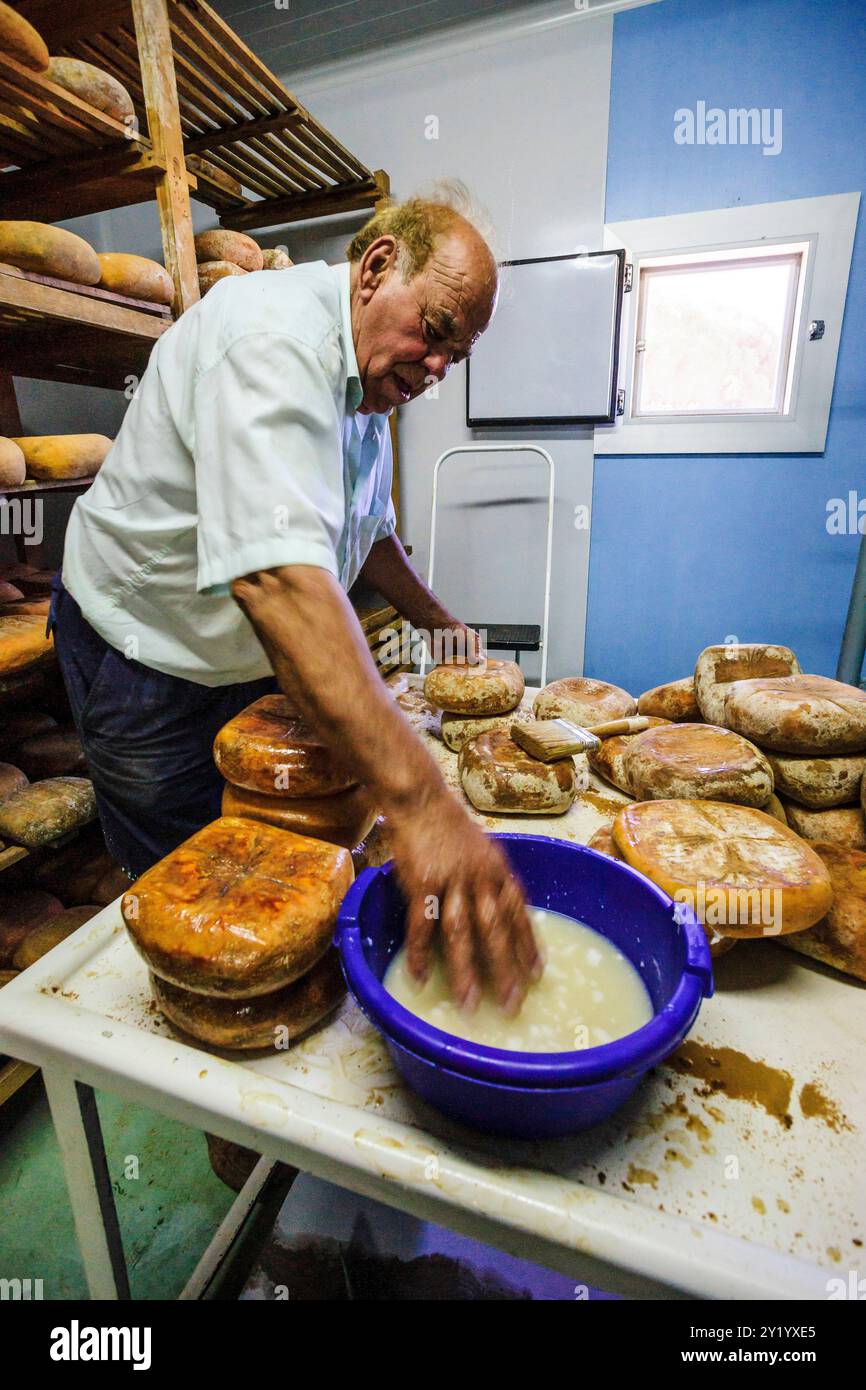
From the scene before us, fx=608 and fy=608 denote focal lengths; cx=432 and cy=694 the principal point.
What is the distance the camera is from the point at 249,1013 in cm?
61

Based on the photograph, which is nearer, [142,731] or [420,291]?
[420,291]

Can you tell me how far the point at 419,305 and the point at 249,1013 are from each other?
951 millimetres

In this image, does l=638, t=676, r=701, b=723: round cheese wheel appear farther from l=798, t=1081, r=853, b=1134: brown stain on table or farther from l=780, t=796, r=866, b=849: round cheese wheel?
l=798, t=1081, r=853, b=1134: brown stain on table

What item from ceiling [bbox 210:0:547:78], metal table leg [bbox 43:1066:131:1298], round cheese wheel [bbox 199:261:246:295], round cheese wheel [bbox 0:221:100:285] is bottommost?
metal table leg [bbox 43:1066:131:1298]

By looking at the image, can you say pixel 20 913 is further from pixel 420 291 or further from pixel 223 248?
pixel 223 248

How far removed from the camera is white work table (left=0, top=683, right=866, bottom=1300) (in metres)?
0.47

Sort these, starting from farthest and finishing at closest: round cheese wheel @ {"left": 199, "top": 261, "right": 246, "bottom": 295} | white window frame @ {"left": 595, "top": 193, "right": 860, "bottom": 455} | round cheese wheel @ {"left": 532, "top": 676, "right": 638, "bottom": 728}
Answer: white window frame @ {"left": 595, "top": 193, "right": 860, "bottom": 455} → round cheese wheel @ {"left": 199, "top": 261, "right": 246, "bottom": 295} → round cheese wheel @ {"left": 532, "top": 676, "right": 638, "bottom": 728}

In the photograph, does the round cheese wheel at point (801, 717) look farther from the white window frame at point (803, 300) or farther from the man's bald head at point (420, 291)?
the white window frame at point (803, 300)

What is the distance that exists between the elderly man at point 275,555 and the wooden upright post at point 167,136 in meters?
0.87

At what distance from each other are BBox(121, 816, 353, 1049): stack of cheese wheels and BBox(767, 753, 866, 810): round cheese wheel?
0.71 meters

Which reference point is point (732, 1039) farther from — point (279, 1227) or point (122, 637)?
point (122, 637)

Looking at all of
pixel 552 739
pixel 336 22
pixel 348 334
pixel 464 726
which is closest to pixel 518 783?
pixel 552 739

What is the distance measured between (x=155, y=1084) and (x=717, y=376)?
291 centimetres

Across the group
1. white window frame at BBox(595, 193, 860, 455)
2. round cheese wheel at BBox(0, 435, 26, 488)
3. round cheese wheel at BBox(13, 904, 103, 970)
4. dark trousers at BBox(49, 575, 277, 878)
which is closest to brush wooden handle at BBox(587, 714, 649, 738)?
dark trousers at BBox(49, 575, 277, 878)
